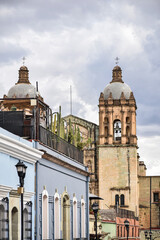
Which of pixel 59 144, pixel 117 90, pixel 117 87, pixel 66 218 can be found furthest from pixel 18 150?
pixel 117 87

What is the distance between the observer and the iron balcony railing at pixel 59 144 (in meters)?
20.4

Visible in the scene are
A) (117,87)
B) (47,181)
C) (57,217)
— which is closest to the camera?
(47,181)

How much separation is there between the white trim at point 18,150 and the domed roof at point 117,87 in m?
45.9

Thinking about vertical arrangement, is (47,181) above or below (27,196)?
above

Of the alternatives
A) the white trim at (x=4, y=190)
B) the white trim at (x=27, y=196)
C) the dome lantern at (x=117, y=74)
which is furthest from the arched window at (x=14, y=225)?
the dome lantern at (x=117, y=74)

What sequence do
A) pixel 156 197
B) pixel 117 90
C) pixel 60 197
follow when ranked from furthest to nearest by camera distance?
pixel 156 197 → pixel 117 90 → pixel 60 197

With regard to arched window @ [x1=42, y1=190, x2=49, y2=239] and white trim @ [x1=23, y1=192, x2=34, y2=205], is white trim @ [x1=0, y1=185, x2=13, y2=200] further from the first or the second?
arched window @ [x1=42, y1=190, x2=49, y2=239]

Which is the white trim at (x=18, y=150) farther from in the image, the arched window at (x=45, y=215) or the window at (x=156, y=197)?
the window at (x=156, y=197)

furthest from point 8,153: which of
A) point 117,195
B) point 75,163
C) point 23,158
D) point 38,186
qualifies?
point 117,195

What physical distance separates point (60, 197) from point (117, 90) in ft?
141

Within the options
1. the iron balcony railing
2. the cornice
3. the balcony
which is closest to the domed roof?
the iron balcony railing

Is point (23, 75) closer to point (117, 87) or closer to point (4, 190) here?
point (117, 87)

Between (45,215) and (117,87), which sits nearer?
(45,215)

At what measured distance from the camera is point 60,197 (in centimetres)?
2162
